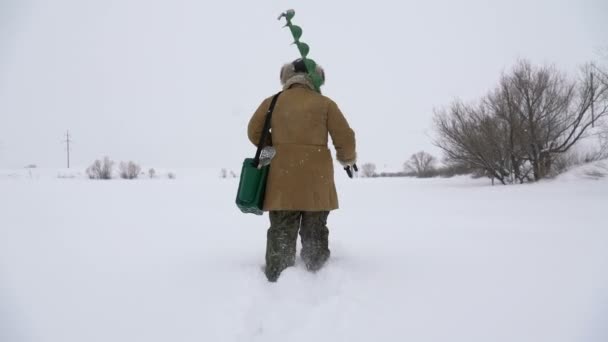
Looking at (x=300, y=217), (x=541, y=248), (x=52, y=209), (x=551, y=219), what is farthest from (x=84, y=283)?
(x=551, y=219)

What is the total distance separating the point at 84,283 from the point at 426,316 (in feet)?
7.47

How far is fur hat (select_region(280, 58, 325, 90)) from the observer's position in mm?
2625

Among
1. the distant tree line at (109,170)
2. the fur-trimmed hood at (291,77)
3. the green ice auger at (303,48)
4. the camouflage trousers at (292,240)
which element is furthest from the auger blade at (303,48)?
the distant tree line at (109,170)

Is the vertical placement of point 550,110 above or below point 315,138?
above

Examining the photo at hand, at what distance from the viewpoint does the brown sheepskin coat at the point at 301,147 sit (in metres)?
2.49

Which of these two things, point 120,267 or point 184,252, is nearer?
point 120,267

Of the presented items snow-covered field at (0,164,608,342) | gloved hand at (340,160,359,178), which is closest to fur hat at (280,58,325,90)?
gloved hand at (340,160,359,178)

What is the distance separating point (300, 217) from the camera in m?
2.67

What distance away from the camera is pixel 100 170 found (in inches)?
1079

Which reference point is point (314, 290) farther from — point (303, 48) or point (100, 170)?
point (100, 170)

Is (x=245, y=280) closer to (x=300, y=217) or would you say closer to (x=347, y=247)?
(x=300, y=217)

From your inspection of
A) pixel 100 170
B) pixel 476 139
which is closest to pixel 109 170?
pixel 100 170

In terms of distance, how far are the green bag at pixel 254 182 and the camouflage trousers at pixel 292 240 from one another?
17 centimetres

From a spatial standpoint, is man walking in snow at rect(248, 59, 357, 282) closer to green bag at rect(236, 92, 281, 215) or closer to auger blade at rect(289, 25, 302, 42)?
green bag at rect(236, 92, 281, 215)
